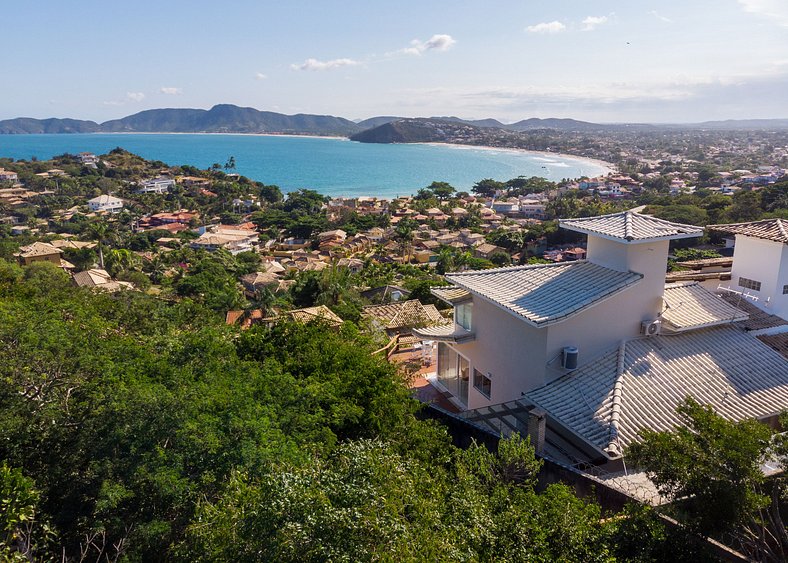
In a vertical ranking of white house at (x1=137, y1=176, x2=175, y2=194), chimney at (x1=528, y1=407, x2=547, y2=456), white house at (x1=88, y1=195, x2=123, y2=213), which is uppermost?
chimney at (x1=528, y1=407, x2=547, y2=456)

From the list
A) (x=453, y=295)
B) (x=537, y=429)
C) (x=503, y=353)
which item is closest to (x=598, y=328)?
(x=503, y=353)

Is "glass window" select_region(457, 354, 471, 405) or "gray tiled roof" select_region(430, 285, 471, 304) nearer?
"gray tiled roof" select_region(430, 285, 471, 304)

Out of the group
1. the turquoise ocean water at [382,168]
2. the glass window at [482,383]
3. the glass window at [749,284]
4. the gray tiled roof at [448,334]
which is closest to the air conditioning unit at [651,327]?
the glass window at [482,383]

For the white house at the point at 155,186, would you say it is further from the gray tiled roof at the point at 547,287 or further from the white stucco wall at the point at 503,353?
the gray tiled roof at the point at 547,287

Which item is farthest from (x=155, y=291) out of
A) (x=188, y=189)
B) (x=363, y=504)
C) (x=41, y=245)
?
(x=188, y=189)

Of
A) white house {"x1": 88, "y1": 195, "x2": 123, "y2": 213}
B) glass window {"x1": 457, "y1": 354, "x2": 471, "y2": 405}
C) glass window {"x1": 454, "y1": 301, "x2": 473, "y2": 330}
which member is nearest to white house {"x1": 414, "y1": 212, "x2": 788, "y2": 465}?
glass window {"x1": 454, "y1": 301, "x2": 473, "y2": 330}

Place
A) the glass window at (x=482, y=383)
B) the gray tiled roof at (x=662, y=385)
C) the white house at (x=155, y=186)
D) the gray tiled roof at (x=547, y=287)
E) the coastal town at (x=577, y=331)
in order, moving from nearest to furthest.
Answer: the gray tiled roof at (x=662, y=385)
the coastal town at (x=577, y=331)
the gray tiled roof at (x=547, y=287)
the glass window at (x=482, y=383)
the white house at (x=155, y=186)

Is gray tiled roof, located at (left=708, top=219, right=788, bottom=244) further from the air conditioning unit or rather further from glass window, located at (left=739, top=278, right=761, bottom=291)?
the air conditioning unit

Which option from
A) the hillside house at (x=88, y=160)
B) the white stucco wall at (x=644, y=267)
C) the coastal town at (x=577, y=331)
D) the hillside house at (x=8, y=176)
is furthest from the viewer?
the hillside house at (x=88, y=160)
